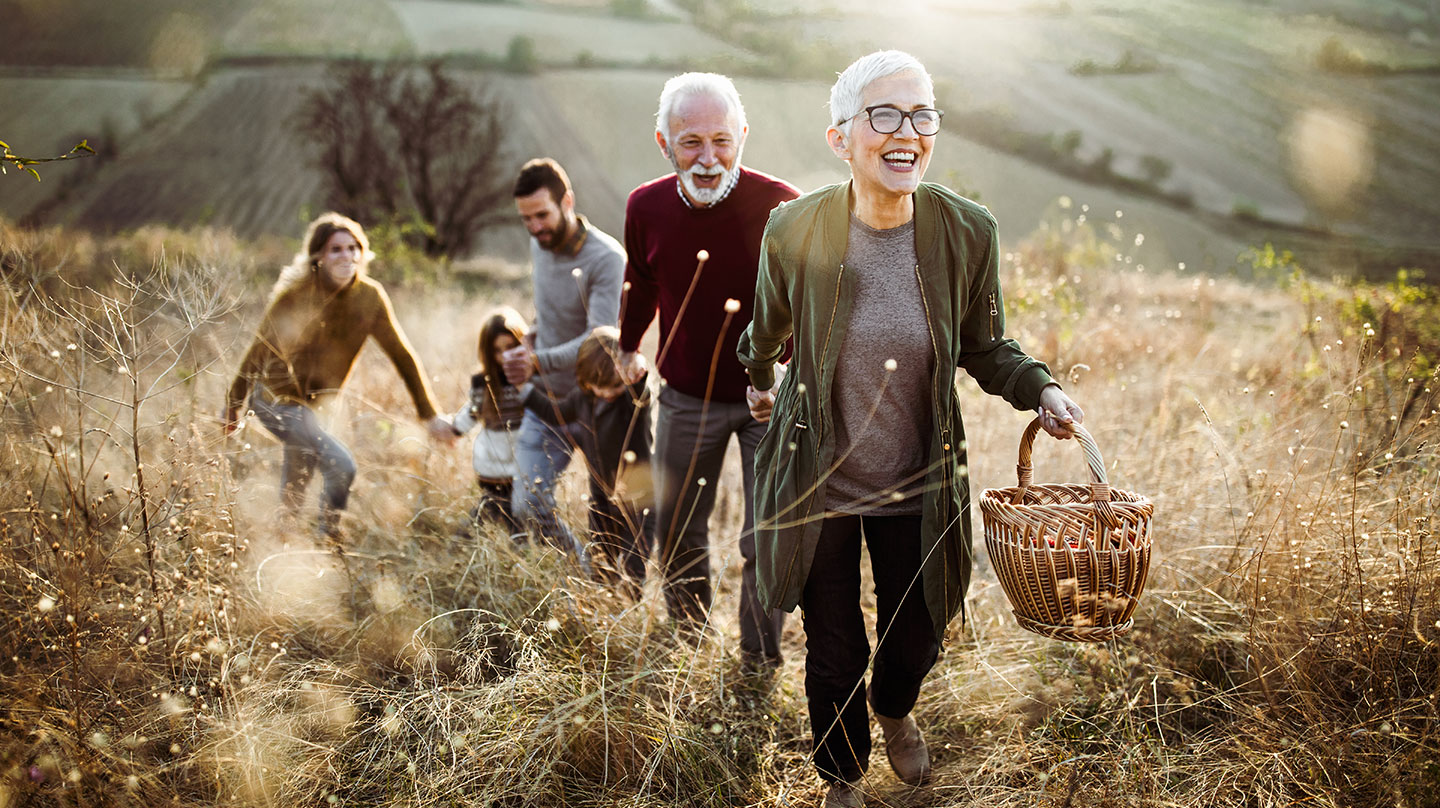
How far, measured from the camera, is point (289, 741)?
8.12 feet

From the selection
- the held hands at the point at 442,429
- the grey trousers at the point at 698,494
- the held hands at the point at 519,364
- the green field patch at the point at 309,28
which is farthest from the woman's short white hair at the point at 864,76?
the green field patch at the point at 309,28

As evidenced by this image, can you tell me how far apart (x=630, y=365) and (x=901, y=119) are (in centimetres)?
170

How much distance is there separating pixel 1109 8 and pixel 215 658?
134 feet

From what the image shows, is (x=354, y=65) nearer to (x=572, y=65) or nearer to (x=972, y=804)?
(x=572, y=65)

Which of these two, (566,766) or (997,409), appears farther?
(997,409)

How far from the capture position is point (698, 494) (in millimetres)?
3320

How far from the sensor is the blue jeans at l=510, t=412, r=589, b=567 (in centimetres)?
353

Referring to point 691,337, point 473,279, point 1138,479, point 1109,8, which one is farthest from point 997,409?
point 1109,8

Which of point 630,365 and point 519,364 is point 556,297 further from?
point 630,365

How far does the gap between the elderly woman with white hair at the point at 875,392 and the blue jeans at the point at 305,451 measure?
101 inches

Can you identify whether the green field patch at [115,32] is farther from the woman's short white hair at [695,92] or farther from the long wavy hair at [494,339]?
the woman's short white hair at [695,92]

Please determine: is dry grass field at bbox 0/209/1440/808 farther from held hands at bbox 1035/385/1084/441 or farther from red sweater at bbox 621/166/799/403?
red sweater at bbox 621/166/799/403

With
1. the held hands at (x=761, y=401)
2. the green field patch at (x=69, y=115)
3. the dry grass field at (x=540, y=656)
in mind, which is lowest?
the dry grass field at (x=540, y=656)

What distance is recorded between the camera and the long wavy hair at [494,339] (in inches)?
160
